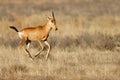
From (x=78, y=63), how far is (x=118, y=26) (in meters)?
10.3

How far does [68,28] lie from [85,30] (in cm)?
138

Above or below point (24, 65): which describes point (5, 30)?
below

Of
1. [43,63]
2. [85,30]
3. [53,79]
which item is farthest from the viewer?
[85,30]

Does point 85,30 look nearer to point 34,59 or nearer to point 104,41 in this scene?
point 104,41

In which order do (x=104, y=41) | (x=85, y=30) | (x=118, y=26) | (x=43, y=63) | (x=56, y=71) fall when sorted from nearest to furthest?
(x=56, y=71) → (x=43, y=63) → (x=104, y=41) → (x=85, y=30) → (x=118, y=26)

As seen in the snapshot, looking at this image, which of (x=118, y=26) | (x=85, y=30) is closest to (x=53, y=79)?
(x=85, y=30)

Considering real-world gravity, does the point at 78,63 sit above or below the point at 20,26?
above

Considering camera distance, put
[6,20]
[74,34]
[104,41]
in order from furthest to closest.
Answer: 1. [6,20]
2. [74,34]
3. [104,41]

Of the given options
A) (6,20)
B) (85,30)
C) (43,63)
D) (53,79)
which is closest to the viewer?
(53,79)

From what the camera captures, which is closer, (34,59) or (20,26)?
(34,59)

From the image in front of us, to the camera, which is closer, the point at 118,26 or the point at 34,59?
the point at 34,59

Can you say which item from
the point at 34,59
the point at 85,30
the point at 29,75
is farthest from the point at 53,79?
the point at 85,30

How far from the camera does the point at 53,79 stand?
1220cm

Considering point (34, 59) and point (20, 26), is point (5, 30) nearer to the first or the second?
point (20, 26)
